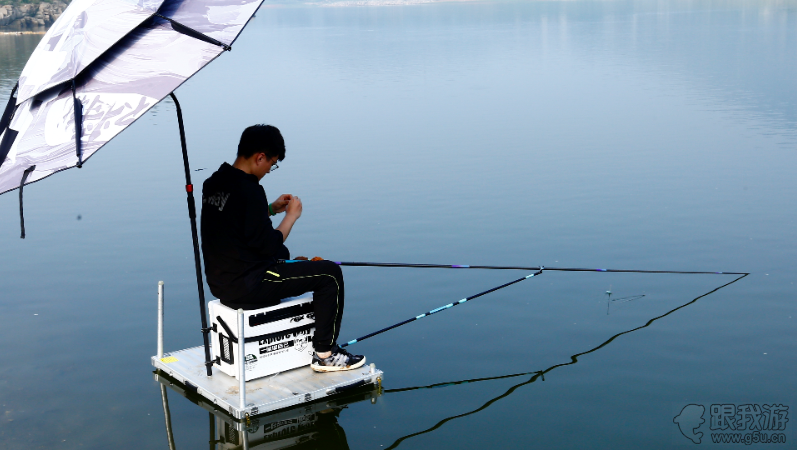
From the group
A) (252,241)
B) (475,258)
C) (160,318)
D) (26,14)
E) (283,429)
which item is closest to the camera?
(252,241)

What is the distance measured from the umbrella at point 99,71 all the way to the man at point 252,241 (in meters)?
0.59

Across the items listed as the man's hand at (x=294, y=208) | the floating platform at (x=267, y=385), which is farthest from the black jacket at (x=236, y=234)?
the floating platform at (x=267, y=385)

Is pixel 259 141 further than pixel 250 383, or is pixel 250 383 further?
pixel 250 383

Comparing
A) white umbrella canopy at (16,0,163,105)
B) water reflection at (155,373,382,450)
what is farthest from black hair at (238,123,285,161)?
water reflection at (155,373,382,450)

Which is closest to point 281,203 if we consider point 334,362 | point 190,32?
point 334,362

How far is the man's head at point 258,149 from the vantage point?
4621mm

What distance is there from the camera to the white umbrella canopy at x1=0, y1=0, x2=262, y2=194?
3920 millimetres

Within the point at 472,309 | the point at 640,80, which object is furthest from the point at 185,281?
the point at 640,80

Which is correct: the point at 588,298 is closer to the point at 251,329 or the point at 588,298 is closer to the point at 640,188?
the point at 251,329

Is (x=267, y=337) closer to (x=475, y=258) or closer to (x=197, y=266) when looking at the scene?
(x=197, y=266)

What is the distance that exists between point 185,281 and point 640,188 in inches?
243

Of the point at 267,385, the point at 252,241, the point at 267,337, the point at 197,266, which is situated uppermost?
the point at 252,241

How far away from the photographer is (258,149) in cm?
463

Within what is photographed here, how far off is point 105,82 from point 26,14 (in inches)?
2292
